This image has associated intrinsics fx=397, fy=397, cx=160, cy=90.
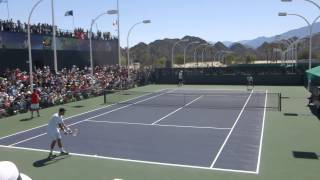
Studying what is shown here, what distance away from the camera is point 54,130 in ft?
40.8

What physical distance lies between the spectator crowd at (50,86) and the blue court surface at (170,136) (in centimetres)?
414

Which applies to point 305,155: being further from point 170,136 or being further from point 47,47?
point 47,47

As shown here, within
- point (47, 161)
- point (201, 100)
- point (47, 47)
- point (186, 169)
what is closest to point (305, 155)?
point (186, 169)

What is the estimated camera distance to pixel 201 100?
28.3 meters

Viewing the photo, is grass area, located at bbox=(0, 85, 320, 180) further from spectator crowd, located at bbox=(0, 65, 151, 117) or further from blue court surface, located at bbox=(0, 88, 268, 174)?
spectator crowd, located at bbox=(0, 65, 151, 117)

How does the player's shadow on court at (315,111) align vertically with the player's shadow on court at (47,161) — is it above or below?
above

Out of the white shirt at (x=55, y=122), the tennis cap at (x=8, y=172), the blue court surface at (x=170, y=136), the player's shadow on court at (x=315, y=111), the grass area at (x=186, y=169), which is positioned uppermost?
the tennis cap at (x=8, y=172)

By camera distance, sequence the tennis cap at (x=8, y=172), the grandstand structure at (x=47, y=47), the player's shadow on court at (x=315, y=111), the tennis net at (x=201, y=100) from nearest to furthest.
Result: the tennis cap at (x=8, y=172), the player's shadow on court at (x=315, y=111), the tennis net at (x=201, y=100), the grandstand structure at (x=47, y=47)

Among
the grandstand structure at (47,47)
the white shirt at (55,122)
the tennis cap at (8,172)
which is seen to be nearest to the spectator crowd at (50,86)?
the grandstand structure at (47,47)

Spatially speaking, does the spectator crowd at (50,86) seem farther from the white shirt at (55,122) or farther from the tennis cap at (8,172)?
the tennis cap at (8,172)

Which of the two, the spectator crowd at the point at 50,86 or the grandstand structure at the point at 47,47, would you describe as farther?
the grandstand structure at the point at 47,47

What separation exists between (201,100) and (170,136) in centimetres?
1290

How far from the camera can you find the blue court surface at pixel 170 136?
1241 cm

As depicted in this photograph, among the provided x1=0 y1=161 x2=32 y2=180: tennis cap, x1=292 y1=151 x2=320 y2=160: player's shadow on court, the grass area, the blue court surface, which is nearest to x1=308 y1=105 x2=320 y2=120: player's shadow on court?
A: the blue court surface
